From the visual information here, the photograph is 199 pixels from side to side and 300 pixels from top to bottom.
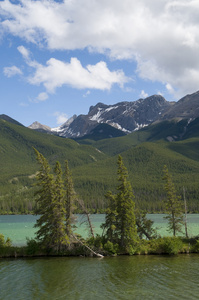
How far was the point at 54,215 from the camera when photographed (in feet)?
165

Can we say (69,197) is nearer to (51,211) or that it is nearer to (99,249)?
(51,211)

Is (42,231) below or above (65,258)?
above

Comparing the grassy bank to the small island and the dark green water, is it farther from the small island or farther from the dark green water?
the dark green water

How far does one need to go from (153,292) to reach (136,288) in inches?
86.6

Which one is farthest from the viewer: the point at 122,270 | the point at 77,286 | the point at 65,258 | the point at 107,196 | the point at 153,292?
the point at 107,196

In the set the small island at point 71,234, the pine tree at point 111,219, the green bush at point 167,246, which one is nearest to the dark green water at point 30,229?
the small island at point 71,234

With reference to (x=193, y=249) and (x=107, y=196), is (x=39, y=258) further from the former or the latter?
(x=193, y=249)

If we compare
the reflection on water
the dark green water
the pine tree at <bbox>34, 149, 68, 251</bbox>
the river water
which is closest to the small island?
the pine tree at <bbox>34, 149, 68, 251</bbox>

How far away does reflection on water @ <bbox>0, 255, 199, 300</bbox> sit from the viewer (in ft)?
102

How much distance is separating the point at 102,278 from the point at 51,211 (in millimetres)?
17200

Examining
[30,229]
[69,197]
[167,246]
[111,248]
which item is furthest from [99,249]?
[30,229]

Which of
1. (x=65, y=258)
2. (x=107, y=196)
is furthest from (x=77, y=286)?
(x=107, y=196)

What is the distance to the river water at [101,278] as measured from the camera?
3088cm

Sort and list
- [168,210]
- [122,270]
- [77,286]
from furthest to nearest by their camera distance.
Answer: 1. [168,210]
2. [122,270]
3. [77,286]
